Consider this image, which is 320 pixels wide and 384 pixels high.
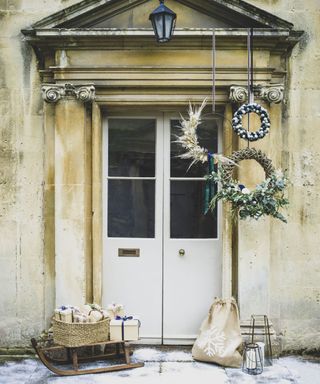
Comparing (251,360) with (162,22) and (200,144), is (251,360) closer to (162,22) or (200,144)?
(200,144)

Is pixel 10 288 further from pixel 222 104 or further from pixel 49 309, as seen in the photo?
pixel 222 104

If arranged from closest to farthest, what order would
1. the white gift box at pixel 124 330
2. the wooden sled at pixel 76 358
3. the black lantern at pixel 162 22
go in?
the wooden sled at pixel 76 358
the black lantern at pixel 162 22
the white gift box at pixel 124 330

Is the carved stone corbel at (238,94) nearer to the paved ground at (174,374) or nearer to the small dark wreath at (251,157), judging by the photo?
the small dark wreath at (251,157)

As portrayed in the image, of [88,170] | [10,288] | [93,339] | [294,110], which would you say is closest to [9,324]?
[10,288]

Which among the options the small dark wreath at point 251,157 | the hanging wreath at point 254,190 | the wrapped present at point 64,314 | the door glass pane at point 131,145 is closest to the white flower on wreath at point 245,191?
the hanging wreath at point 254,190

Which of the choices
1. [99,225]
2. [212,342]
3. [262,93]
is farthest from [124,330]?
[262,93]

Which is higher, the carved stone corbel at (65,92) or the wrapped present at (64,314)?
the carved stone corbel at (65,92)

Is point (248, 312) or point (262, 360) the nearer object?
point (262, 360)

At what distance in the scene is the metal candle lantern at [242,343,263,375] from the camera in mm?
6219

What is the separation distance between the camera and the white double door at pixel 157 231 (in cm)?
706

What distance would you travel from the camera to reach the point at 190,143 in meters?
6.30

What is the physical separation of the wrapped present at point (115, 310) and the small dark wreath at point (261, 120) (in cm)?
220

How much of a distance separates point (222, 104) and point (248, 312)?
2267 millimetres

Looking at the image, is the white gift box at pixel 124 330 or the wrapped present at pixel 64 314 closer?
the wrapped present at pixel 64 314
